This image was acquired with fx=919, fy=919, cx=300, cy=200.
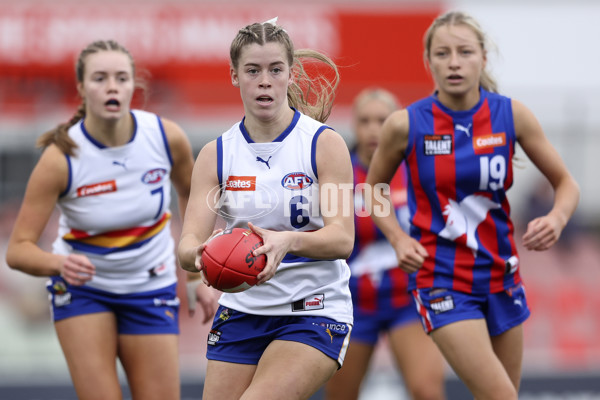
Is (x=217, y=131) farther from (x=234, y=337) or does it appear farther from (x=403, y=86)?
(x=234, y=337)

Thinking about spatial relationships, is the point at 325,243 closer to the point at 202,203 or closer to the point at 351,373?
the point at 202,203

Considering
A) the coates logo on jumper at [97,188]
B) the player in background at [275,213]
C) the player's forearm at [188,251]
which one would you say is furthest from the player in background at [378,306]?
the player's forearm at [188,251]

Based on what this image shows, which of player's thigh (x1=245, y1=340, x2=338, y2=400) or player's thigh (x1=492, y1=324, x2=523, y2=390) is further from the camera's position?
player's thigh (x1=492, y1=324, x2=523, y2=390)

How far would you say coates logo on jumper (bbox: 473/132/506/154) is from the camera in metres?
4.75

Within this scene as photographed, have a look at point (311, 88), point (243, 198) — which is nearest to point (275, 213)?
point (243, 198)

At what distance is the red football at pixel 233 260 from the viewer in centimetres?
355

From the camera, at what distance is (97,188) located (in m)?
4.99

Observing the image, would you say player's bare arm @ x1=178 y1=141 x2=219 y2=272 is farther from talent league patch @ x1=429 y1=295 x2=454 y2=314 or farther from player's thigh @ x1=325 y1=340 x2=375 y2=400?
player's thigh @ x1=325 y1=340 x2=375 y2=400

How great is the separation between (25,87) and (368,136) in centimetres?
1171

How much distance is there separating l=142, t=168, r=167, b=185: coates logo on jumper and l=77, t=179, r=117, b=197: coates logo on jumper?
171 mm

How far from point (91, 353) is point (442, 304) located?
1843 millimetres

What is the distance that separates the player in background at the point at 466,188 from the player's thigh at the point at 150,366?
4.55 ft

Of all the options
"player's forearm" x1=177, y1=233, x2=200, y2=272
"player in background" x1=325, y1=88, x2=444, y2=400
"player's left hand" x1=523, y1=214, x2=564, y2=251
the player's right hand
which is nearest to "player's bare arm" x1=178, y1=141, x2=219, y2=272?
"player's forearm" x1=177, y1=233, x2=200, y2=272

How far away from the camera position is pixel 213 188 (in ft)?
13.1
